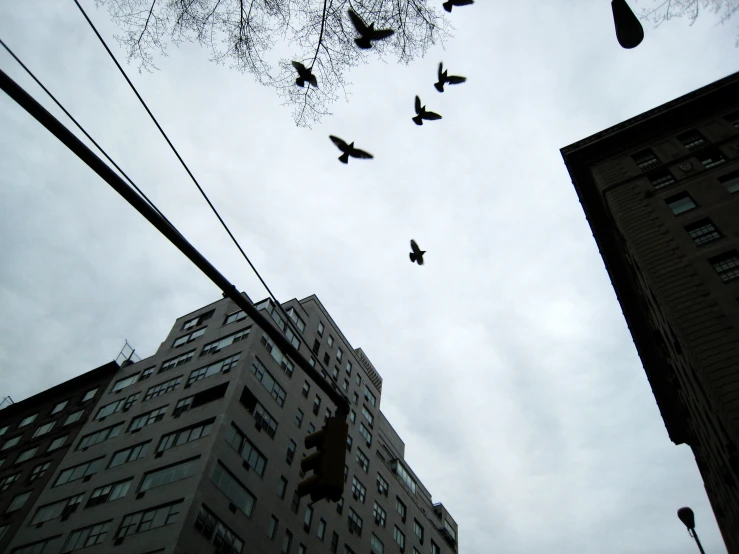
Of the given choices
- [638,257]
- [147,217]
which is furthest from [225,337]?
[147,217]

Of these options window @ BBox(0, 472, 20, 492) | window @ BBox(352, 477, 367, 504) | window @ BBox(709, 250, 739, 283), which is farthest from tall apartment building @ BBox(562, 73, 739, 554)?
window @ BBox(0, 472, 20, 492)

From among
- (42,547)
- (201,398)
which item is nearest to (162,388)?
(201,398)

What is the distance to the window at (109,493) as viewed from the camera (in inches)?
1289

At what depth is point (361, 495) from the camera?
4506 centimetres

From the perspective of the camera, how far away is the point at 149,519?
1146 inches

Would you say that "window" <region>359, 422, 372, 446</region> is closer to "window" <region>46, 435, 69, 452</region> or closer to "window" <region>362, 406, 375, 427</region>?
"window" <region>362, 406, 375, 427</region>

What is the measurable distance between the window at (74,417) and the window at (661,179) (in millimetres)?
49570

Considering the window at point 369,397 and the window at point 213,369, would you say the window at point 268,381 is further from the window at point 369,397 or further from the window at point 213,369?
the window at point 369,397

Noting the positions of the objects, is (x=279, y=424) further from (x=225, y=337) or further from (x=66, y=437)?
(x=66, y=437)

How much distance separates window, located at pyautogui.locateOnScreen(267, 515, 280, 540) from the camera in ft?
108

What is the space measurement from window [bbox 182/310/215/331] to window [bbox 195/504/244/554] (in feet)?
69.2

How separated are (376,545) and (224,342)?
2168 cm

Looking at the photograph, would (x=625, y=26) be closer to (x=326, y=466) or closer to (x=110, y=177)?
(x=110, y=177)

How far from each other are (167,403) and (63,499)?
895 cm
